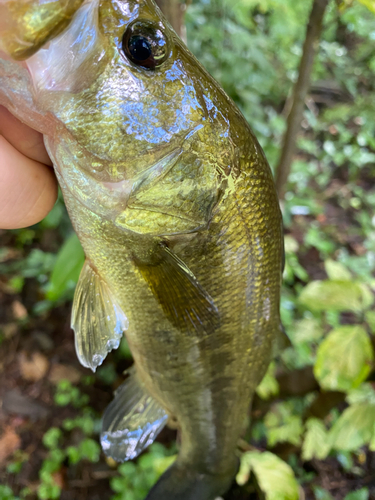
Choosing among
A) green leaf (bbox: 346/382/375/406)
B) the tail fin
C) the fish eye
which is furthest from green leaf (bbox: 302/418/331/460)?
the fish eye

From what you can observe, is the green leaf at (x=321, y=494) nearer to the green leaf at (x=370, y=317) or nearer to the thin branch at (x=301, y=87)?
the green leaf at (x=370, y=317)

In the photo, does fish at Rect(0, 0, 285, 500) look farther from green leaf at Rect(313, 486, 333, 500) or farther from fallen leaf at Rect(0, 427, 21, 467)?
green leaf at Rect(313, 486, 333, 500)

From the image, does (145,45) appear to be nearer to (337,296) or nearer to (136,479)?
(337,296)

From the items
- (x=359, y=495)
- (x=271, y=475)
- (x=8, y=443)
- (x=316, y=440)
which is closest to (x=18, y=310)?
(x=8, y=443)

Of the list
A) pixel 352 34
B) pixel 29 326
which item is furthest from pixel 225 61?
pixel 352 34

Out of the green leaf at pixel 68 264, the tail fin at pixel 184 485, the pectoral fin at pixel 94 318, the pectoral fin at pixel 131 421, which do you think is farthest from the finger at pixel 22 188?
the tail fin at pixel 184 485

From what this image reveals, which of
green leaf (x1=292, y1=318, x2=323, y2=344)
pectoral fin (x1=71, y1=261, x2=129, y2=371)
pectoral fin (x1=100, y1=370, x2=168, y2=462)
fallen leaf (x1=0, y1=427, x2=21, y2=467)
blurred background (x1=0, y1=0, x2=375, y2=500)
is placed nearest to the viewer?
pectoral fin (x1=71, y1=261, x2=129, y2=371)

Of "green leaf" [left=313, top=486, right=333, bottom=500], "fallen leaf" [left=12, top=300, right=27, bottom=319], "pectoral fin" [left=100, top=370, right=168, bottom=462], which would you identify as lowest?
"green leaf" [left=313, top=486, right=333, bottom=500]
